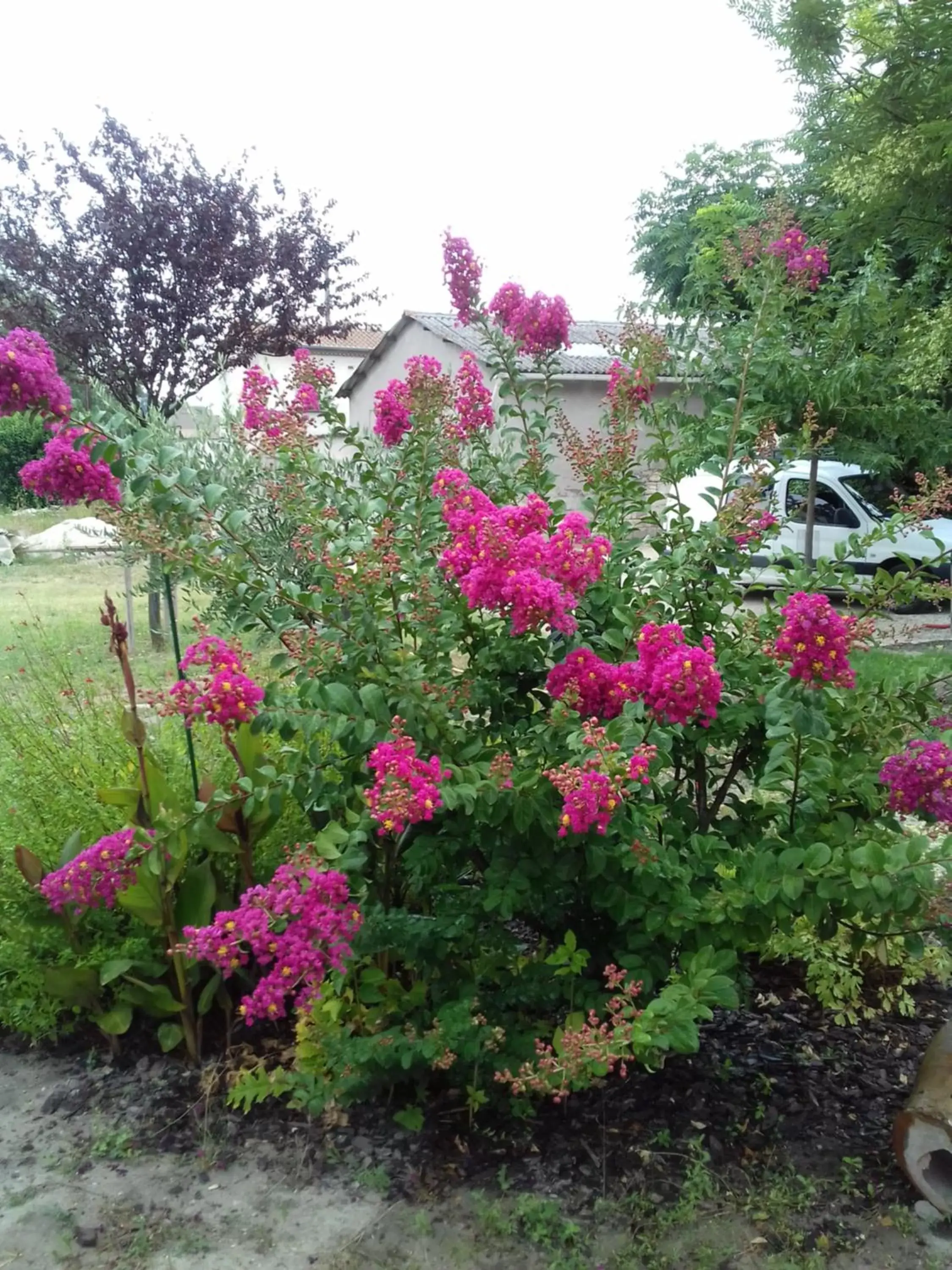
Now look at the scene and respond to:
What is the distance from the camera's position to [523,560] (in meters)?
1.52

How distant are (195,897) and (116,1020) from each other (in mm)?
319

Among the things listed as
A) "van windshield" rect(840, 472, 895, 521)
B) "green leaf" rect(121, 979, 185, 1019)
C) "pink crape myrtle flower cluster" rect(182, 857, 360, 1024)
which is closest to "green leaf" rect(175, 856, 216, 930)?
"green leaf" rect(121, 979, 185, 1019)

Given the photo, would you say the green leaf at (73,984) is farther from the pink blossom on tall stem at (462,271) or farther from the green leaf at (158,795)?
the pink blossom on tall stem at (462,271)

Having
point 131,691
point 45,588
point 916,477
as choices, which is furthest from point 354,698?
point 45,588

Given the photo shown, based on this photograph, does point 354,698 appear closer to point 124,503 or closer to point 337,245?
point 124,503

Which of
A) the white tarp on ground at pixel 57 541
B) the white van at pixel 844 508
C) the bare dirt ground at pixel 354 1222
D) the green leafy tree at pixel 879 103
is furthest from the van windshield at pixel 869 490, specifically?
the bare dirt ground at pixel 354 1222

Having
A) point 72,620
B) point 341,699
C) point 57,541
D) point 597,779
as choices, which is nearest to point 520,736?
point 341,699

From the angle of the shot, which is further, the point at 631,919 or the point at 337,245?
the point at 337,245

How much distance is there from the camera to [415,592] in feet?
6.08

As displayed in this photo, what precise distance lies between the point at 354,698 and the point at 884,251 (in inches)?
208

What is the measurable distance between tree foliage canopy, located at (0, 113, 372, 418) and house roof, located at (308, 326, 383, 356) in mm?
815

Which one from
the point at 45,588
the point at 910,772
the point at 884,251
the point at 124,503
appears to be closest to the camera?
the point at 910,772

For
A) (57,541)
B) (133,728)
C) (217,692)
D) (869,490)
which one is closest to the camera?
(217,692)

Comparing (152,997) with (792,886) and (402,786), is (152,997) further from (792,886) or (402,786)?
(792,886)
